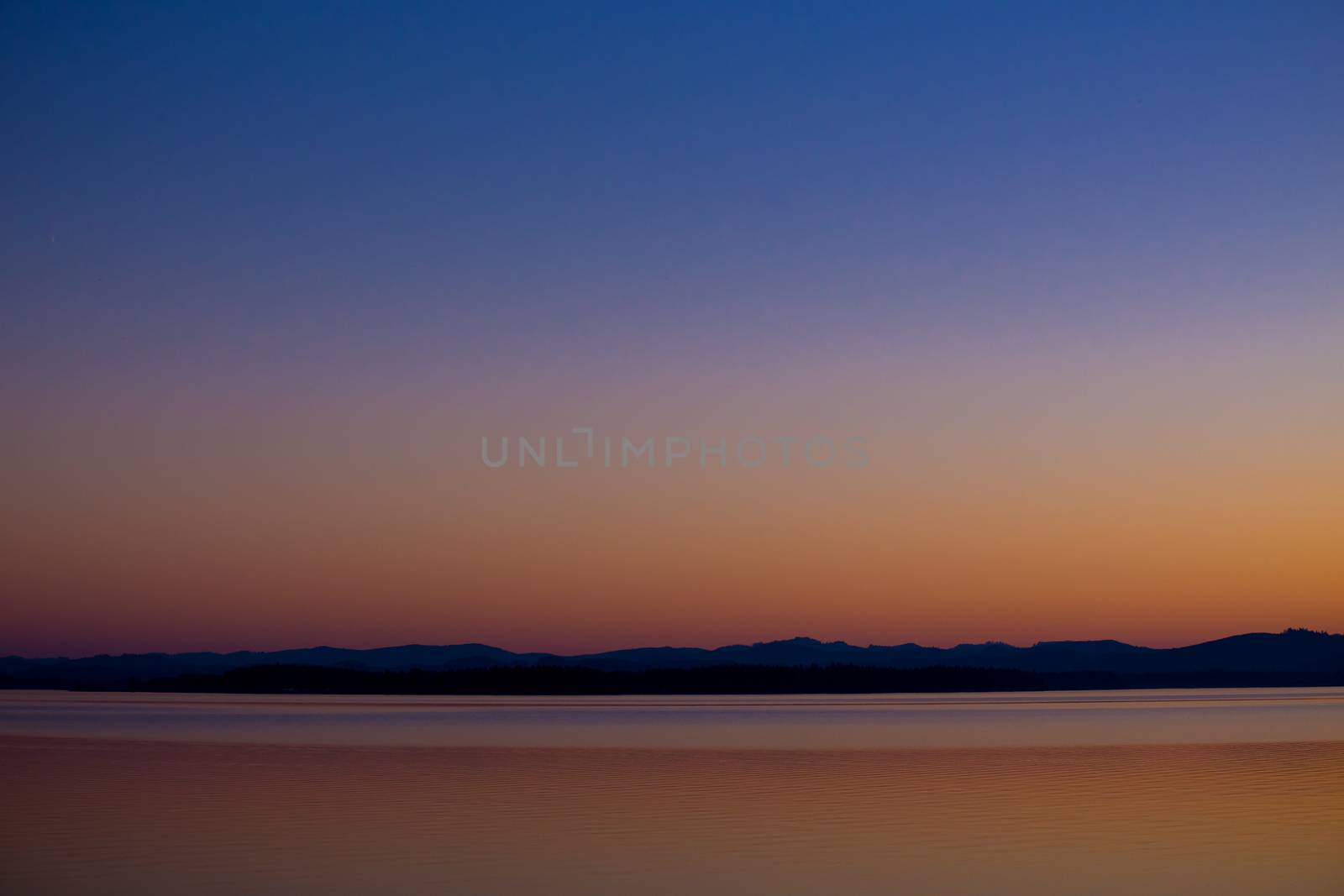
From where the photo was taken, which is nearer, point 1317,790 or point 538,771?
point 1317,790

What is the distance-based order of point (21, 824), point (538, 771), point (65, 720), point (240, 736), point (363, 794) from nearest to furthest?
point (21, 824) → point (363, 794) → point (538, 771) → point (240, 736) → point (65, 720)

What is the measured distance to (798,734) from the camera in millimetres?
38656

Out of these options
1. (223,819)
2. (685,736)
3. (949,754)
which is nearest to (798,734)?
(685,736)

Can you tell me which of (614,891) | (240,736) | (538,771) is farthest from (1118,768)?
(240,736)

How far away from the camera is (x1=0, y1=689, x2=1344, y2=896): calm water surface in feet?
45.5

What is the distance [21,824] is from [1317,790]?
1825 cm

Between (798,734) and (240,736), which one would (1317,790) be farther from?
(240,736)

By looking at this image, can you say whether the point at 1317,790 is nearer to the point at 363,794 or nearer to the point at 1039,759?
the point at 1039,759

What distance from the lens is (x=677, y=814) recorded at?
1900cm

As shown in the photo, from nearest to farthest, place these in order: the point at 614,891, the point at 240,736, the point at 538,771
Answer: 1. the point at 614,891
2. the point at 538,771
3. the point at 240,736

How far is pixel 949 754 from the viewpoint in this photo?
3034 cm

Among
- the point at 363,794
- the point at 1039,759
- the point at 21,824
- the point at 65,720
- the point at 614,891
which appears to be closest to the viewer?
the point at 614,891

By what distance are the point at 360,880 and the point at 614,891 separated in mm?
2534

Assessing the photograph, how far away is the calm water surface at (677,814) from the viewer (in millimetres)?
13867
